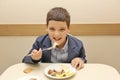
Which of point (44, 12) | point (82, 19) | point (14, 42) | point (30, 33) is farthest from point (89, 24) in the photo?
point (14, 42)

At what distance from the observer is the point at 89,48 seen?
6.59 feet

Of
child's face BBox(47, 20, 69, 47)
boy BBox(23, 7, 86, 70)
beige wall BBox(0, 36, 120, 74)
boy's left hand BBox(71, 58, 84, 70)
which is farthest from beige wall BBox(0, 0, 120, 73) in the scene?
boy's left hand BBox(71, 58, 84, 70)

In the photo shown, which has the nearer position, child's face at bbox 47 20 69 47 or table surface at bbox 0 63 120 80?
table surface at bbox 0 63 120 80

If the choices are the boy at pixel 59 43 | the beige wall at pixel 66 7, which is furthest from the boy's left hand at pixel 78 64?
the beige wall at pixel 66 7

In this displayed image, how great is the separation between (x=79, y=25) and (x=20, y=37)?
0.53 meters

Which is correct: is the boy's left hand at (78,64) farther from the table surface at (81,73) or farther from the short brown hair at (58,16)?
the short brown hair at (58,16)

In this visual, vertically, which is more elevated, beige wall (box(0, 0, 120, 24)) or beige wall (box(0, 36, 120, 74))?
beige wall (box(0, 0, 120, 24))

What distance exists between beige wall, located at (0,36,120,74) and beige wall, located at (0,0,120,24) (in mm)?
158

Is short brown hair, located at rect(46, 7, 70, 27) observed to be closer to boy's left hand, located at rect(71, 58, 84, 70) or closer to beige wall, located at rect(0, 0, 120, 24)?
boy's left hand, located at rect(71, 58, 84, 70)

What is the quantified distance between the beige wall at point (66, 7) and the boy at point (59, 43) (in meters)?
0.37

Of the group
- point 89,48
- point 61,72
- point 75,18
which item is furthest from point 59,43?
point 89,48

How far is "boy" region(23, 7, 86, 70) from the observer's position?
55.3 inches

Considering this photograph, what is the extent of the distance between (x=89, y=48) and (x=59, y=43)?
58 cm

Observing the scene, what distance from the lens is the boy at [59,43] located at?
1.41 m
